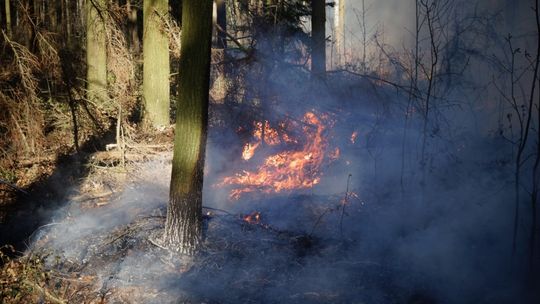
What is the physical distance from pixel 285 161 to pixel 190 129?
3987mm

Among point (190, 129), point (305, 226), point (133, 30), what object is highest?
point (133, 30)

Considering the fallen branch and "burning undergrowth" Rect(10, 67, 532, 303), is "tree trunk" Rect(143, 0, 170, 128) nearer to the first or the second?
"burning undergrowth" Rect(10, 67, 532, 303)

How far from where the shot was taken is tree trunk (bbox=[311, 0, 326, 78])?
10.2m

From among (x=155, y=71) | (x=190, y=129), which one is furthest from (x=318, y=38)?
(x=190, y=129)

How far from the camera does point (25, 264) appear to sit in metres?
5.44

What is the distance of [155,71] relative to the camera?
33.9ft

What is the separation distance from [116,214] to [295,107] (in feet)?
14.8

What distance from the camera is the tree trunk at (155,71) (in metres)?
10.1

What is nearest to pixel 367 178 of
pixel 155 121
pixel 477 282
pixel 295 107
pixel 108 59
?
pixel 295 107

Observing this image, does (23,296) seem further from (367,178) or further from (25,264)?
(367,178)

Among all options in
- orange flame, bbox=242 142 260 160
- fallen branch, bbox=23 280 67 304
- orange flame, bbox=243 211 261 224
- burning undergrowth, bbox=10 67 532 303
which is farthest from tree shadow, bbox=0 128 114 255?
orange flame, bbox=242 142 260 160

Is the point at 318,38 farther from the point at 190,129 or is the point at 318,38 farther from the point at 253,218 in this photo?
the point at 190,129

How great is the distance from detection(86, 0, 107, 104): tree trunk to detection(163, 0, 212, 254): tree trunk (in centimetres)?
635

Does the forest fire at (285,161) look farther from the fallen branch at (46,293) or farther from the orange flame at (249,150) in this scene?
the fallen branch at (46,293)
